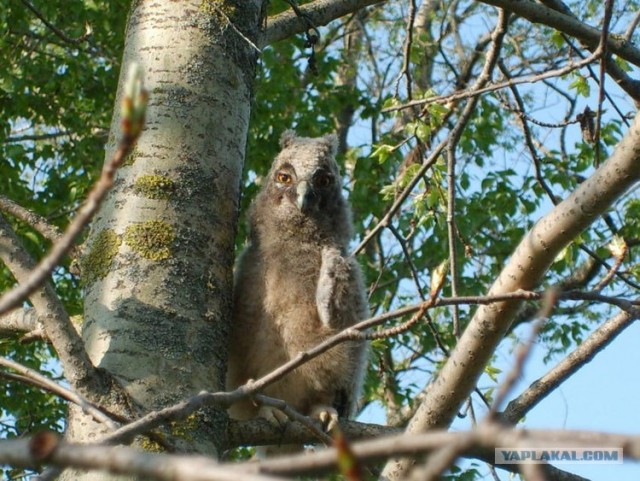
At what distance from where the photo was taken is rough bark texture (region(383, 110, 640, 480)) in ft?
8.91

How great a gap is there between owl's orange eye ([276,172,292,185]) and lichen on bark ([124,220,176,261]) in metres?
2.09

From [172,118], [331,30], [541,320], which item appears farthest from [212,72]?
[331,30]

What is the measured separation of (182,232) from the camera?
3.64 meters

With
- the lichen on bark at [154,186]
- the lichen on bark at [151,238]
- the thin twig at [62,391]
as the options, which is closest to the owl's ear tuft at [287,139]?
the lichen on bark at [154,186]

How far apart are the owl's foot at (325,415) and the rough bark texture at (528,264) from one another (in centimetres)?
140

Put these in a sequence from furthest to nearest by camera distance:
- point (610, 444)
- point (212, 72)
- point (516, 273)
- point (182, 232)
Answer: point (212, 72) → point (182, 232) → point (516, 273) → point (610, 444)

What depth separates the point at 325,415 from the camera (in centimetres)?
464

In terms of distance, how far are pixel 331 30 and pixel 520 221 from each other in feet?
16.9

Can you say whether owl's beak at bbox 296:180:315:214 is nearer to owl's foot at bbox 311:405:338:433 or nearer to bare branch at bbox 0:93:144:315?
owl's foot at bbox 311:405:338:433

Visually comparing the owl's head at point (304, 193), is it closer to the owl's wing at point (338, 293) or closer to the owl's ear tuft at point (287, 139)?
the owl's ear tuft at point (287, 139)

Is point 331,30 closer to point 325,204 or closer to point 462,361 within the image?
point 325,204

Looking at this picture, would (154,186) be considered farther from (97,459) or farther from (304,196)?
(97,459)

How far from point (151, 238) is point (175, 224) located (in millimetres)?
120

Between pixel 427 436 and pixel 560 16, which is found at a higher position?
pixel 560 16
